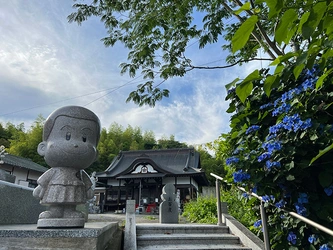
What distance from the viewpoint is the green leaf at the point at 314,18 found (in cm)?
89

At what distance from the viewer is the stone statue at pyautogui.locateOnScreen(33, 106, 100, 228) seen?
2.69 meters

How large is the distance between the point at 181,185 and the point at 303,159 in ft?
54.4

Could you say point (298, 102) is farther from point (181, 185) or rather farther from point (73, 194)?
point (181, 185)

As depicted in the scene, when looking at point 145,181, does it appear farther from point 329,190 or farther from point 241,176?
point 329,190

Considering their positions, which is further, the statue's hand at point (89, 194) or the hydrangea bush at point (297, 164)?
the statue's hand at point (89, 194)

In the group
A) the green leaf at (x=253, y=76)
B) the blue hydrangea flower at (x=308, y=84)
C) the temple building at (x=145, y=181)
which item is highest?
the temple building at (x=145, y=181)

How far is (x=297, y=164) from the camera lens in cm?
203

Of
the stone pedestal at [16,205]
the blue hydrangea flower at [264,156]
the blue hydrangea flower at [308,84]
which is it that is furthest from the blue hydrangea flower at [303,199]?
the stone pedestal at [16,205]

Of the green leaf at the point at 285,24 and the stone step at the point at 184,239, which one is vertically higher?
the green leaf at the point at 285,24

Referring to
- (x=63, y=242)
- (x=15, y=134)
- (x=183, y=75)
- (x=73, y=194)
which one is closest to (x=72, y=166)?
(x=73, y=194)

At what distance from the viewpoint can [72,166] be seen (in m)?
2.88

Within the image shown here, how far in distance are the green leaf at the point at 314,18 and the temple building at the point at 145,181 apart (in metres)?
16.6

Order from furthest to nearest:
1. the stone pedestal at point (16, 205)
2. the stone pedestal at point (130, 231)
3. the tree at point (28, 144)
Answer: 1. the tree at point (28, 144)
2. the stone pedestal at point (130, 231)
3. the stone pedestal at point (16, 205)

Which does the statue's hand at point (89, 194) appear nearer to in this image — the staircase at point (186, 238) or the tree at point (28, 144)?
the staircase at point (186, 238)
